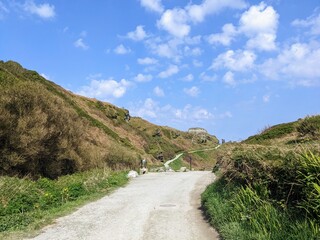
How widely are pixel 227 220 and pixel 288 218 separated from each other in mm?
2450

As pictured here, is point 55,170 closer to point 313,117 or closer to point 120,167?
point 120,167

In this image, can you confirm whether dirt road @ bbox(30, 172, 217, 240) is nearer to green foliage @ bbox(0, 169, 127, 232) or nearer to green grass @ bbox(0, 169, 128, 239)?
green grass @ bbox(0, 169, 128, 239)

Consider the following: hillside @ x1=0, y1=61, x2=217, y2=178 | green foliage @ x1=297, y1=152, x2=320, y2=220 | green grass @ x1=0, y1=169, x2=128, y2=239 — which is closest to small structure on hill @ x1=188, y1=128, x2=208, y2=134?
hillside @ x1=0, y1=61, x2=217, y2=178

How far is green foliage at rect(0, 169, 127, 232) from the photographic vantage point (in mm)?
10297

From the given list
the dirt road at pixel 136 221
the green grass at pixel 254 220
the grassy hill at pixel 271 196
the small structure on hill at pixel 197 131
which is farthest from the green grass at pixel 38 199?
the small structure on hill at pixel 197 131

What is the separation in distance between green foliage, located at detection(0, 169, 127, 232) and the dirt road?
913mm

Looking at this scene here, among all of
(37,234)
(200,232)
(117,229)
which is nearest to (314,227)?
(200,232)

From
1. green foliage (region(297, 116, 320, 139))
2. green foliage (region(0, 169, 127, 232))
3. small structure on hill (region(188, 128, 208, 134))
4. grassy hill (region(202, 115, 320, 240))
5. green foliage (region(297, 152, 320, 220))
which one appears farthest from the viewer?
small structure on hill (region(188, 128, 208, 134))

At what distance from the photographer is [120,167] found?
3152 cm

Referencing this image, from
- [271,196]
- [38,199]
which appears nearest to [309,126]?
[271,196]

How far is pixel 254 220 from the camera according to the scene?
761 centimetres

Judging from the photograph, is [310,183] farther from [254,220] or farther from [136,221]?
[136,221]

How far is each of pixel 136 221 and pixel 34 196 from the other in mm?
4065

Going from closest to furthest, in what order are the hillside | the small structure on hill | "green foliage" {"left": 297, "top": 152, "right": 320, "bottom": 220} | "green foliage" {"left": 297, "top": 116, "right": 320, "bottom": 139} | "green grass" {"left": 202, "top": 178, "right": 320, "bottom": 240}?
1. "green foliage" {"left": 297, "top": 152, "right": 320, "bottom": 220}
2. "green grass" {"left": 202, "top": 178, "right": 320, "bottom": 240}
3. "green foliage" {"left": 297, "top": 116, "right": 320, "bottom": 139}
4. the hillside
5. the small structure on hill
